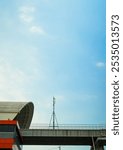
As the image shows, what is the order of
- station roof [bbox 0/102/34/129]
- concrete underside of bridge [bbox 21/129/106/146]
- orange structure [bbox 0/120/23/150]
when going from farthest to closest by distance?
station roof [bbox 0/102/34/129]
concrete underside of bridge [bbox 21/129/106/146]
orange structure [bbox 0/120/23/150]

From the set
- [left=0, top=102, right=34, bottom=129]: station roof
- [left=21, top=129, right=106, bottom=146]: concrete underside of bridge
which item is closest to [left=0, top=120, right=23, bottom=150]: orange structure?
[left=21, top=129, right=106, bottom=146]: concrete underside of bridge

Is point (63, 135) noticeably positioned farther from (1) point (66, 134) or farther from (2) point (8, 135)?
(2) point (8, 135)

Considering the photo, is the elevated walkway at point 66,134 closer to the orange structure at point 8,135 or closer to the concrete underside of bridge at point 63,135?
the concrete underside of bridge at point 63,135

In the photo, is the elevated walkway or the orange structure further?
the elevated walkway

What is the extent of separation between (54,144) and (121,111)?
218 ft

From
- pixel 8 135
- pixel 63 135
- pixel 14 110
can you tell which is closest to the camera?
pixel 8 135

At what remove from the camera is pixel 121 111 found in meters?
14.1

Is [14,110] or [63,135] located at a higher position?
[14,110]

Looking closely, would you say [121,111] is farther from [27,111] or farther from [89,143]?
[27,111]

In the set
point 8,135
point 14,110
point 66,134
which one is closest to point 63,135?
point 66,134

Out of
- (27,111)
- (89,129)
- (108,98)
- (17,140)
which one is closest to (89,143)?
(89,129)

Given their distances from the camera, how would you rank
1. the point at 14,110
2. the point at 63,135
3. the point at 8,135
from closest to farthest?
the point at 8,135, the point at 63,135, the point at 14,110

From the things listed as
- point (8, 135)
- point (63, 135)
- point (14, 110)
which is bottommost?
point (8, 135)

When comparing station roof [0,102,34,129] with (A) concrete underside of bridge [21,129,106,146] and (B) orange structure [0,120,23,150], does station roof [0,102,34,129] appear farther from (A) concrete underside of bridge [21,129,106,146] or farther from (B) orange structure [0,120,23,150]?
(B) orange structure [0,120,23,150]
